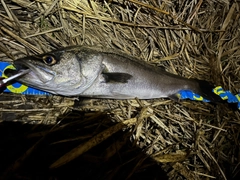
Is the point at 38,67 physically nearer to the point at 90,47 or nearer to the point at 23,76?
the point at 23,76

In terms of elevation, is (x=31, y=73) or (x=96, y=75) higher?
(x=96, y=75)

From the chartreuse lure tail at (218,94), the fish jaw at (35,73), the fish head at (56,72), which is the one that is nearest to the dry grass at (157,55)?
the chartreuse lure tail at (218,94)

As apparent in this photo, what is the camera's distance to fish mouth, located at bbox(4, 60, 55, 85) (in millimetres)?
2381

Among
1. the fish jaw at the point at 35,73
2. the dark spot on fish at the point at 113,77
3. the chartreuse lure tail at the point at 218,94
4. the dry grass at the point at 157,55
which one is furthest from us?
the chartreuse lure tail at the point at 218,94

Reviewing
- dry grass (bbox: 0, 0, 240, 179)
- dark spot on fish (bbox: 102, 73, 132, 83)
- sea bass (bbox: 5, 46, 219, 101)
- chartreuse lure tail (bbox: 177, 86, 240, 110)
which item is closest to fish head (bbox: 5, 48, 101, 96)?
sea bass (bbox: 5, 46, 219, 101)

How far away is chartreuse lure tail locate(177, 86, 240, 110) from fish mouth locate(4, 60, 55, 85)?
1.66 metres

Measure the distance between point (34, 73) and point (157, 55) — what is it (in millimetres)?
1720

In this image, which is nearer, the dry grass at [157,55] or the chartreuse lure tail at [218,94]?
the dry grass at [157,55]

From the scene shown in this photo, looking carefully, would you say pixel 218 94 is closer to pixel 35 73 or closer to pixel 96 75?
pixel 96 75

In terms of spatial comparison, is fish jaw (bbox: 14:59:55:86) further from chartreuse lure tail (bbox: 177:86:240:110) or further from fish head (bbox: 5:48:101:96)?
chartreuse lure tail (bbox: 177:86:240:110)

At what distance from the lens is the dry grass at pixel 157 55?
285 cm

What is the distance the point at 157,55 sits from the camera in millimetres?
3441

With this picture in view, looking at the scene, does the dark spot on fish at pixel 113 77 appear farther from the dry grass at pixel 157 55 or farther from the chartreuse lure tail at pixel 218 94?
the chartreuse lure tail at pixel 218 94

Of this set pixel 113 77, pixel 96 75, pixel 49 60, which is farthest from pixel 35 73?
pixel 113 77
